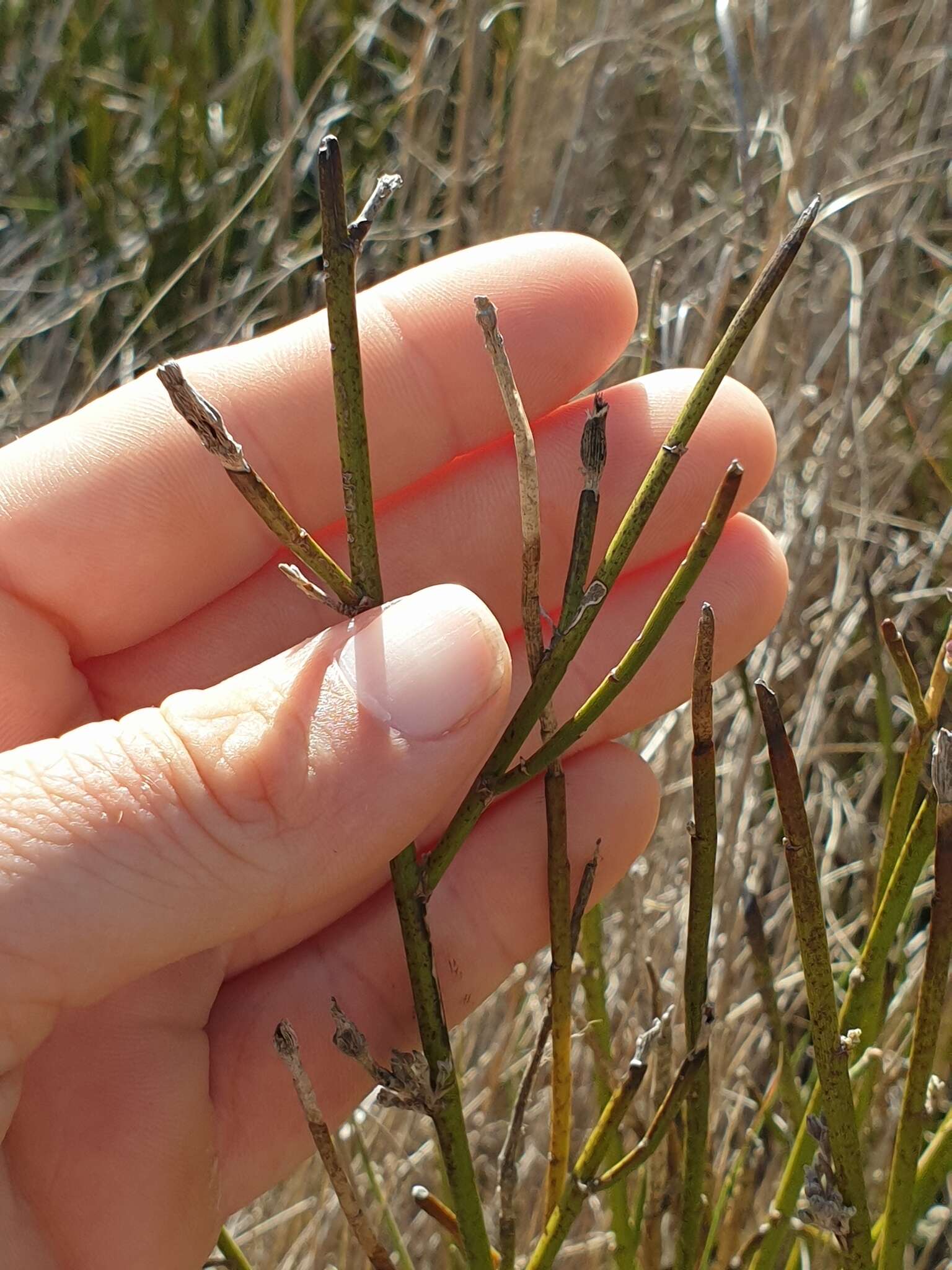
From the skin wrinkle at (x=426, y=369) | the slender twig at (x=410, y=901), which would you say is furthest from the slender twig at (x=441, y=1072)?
the skin wrinkle at (x=426, y=369)

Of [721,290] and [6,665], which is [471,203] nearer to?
[721,290]

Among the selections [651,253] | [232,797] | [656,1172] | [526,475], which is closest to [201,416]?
[526,475]

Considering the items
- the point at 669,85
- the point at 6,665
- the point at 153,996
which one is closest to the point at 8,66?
the point at 669,85

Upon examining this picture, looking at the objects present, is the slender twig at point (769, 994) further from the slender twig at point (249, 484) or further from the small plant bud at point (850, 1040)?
the slender twig at point (249, 484)

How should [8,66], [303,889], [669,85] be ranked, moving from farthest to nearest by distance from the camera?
[8,66] < [669,85] < [303,889]

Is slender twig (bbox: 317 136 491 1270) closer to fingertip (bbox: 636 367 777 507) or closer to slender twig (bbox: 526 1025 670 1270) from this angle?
slender twig (bbox: 526 1025 670 1270)

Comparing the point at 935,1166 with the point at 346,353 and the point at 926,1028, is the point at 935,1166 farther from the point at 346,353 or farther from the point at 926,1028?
the point at 346,353
